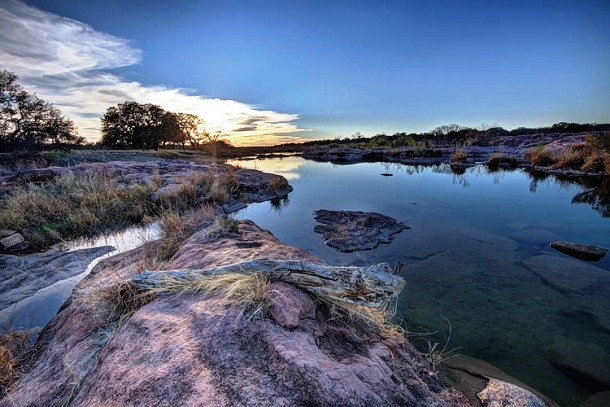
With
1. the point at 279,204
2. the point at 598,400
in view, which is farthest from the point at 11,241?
the point at 598,400

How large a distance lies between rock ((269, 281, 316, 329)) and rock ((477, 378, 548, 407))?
6.42 ft

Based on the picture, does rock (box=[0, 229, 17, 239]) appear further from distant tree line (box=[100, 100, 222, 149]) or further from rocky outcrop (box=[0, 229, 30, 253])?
distant tree line (box=[100, 100, 222, 149])

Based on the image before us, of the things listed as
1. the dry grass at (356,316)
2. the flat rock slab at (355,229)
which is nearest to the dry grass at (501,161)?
the flat rock slab at (355,229)

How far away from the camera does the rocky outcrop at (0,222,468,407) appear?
1847mm

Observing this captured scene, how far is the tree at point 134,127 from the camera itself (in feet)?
176

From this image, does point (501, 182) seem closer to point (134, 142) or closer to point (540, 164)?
point (540, 164)

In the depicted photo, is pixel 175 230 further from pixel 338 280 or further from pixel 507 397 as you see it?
pixel 507 397

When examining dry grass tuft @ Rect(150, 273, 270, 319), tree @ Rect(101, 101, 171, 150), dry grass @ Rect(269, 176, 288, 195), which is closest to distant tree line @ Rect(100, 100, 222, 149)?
tree @ Rect(101, 101, 171, 150)

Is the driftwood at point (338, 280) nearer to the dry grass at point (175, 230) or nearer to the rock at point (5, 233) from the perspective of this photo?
the dry grass at point (175, 230)

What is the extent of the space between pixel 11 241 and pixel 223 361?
27.1ft

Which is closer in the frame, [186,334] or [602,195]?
[186,334]

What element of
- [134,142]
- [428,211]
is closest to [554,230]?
[428,211]

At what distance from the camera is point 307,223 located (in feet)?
34.0

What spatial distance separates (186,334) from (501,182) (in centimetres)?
1938
